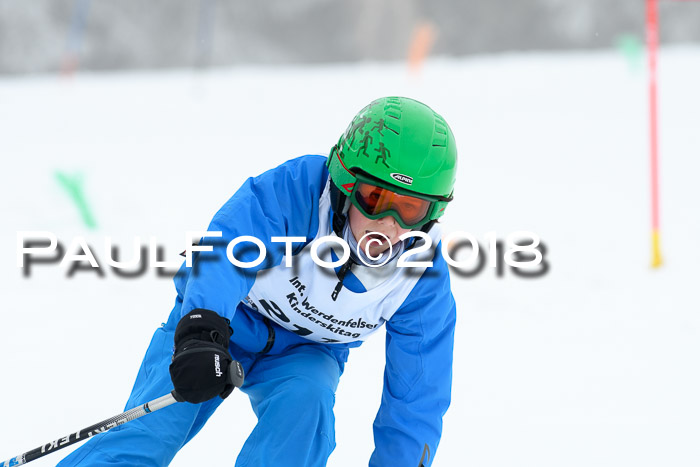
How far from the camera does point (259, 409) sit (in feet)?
6.91

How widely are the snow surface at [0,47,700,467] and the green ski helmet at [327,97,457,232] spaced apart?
1.21 meters

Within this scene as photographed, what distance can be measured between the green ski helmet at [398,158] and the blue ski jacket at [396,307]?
0.10m

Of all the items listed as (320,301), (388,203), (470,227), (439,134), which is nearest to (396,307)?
(320,301)

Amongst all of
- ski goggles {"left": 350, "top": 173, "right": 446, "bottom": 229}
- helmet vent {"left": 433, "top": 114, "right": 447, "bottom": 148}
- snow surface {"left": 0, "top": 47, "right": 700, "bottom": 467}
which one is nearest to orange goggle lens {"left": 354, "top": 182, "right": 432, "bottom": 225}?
ski goggles {"left": 350, "top": 173, "right": 446, "bottom": 229}

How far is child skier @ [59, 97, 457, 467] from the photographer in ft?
6.31

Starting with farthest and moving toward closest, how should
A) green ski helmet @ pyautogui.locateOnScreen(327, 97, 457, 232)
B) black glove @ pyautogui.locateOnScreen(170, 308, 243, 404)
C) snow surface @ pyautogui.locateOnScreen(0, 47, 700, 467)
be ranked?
snow surface @ pyautogui.locateOnScreen(0, 47, 700, 467) < green ski helmet @ pyautogui.locateOnScreen(327, 97, 457, 232) < black glove @ pyautogui.locateOnScreen(170, 308, 243, 404)

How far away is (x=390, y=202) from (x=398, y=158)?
0.11 m

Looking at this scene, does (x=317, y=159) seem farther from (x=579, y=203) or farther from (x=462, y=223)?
(x=579, y=203)

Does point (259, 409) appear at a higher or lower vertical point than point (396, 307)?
lower

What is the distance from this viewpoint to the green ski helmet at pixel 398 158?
192 centimetres

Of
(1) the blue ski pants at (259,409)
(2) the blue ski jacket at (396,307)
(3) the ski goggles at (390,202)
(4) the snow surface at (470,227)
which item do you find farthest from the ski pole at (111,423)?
(4) the snow surface at (470,227)

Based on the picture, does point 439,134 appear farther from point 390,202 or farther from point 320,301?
point 320,301

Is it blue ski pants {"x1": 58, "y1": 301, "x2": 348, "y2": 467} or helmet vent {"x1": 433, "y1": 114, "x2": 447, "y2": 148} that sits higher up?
helmet vent {"x1": 433, "y1": 114, "x2": 447, "y2": 148}

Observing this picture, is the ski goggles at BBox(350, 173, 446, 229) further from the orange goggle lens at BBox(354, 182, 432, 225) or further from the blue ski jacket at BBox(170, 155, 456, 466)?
the blue ski jacket at BBox(170, 155, 456, 466)
